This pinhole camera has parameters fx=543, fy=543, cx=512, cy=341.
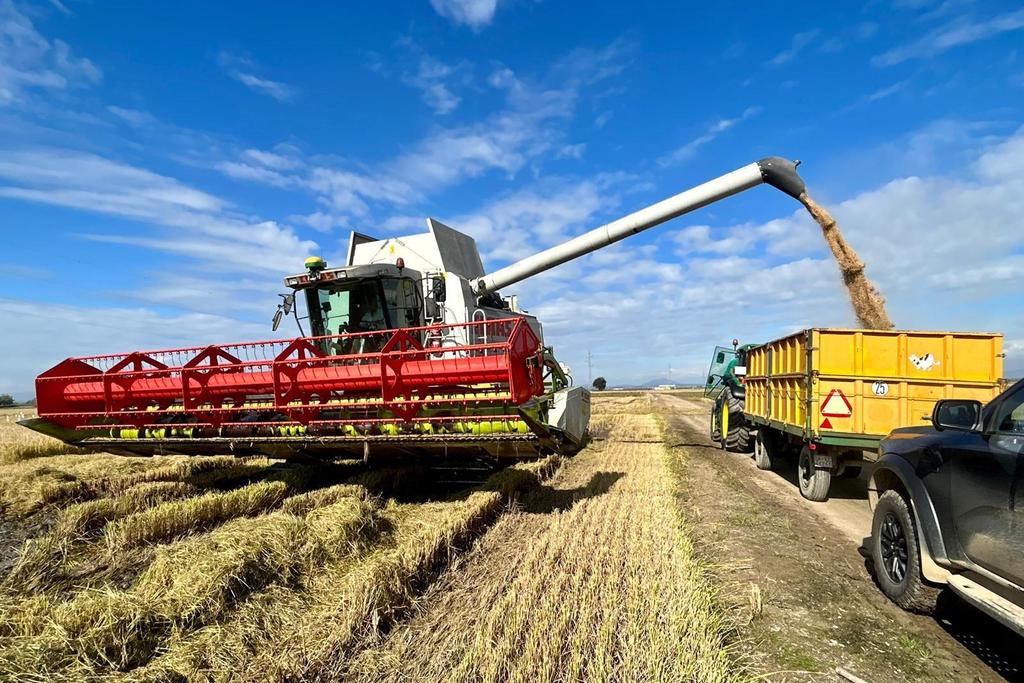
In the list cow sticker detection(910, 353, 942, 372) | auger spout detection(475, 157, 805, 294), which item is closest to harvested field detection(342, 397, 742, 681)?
cow sticker detection(910, 353, 942, 372)

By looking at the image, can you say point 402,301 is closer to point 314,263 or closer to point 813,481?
point 314,263

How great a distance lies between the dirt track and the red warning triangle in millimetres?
1120

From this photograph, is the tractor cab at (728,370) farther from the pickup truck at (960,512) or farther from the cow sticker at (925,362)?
the pickup truck at (960,512)

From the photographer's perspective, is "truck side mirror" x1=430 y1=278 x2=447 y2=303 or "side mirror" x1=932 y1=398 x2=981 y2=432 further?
"truck side mirror" x1=430 y1=278 x2=447 y2=303

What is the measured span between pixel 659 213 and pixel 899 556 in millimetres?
7886

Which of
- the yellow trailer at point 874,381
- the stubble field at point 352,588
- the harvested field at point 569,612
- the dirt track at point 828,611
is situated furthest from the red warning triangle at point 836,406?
the harvested field at point 569,612

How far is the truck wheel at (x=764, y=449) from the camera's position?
30.4 feet

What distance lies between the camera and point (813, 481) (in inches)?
269

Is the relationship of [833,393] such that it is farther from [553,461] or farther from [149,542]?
[149,542]

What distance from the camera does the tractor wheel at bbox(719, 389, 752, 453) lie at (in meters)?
11.3

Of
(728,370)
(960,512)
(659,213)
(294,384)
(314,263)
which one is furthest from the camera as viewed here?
(728,370)

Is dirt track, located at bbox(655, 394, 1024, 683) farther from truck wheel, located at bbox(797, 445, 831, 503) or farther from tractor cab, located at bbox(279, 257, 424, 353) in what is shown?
tractor cab, located at bbox(279, 257, 424, 353)

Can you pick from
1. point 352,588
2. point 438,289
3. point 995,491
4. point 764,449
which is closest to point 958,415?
point 995,491

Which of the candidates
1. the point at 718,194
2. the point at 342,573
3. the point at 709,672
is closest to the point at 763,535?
the point at 709,672
